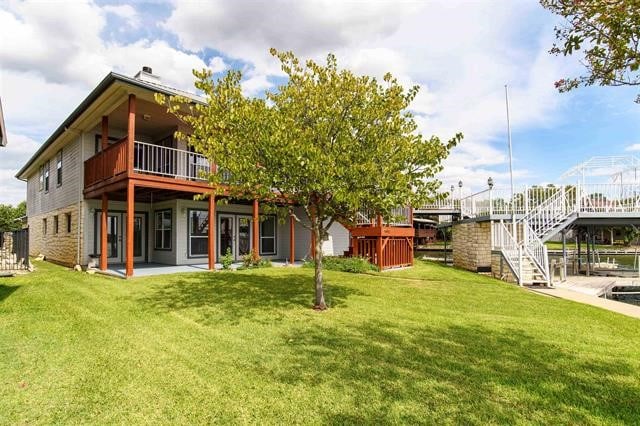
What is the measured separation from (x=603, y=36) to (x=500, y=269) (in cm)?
1273

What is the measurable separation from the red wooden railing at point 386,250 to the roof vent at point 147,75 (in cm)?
972

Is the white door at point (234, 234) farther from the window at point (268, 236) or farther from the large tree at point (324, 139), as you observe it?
the large tree at point (324, 139)

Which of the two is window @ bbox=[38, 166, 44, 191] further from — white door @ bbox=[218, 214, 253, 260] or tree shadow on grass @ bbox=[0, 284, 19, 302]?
tree shadow on grass @ bbox=[0, 284, 19, 302]

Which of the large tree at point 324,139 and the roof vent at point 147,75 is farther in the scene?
the roof vent at point 147,75

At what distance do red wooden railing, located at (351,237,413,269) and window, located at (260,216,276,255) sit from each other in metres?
3.77

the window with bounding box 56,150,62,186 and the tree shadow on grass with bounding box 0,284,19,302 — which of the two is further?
the window with bounding box 56,150,62,186

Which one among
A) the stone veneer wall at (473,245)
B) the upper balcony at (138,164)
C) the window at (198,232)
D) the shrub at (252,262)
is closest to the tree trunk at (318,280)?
the upper balcony at (138,164)

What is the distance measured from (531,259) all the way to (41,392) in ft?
44.4

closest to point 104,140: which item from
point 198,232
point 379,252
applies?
point 198,232

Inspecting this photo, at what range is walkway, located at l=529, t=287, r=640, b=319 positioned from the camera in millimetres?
8086

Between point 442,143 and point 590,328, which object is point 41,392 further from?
point 590,328

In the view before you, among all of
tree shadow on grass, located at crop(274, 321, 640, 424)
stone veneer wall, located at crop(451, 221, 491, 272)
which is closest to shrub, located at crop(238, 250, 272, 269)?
tree shadow on grass, located at crop(274, 321, 640, 424)

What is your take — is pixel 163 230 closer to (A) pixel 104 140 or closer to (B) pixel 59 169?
(A) pixel 104 140

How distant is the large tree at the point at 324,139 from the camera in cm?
636
